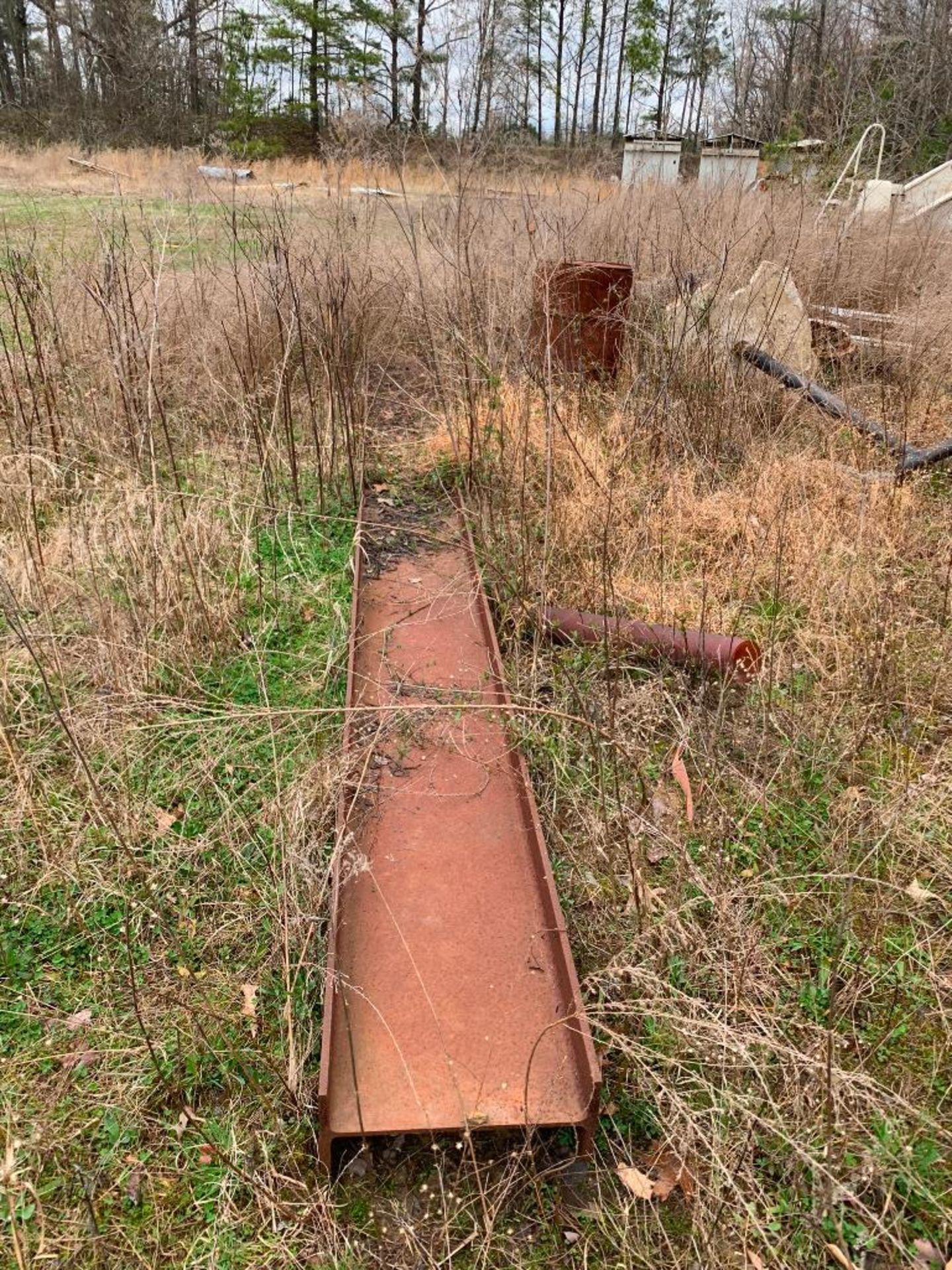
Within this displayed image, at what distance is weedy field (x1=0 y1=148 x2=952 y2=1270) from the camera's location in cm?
179

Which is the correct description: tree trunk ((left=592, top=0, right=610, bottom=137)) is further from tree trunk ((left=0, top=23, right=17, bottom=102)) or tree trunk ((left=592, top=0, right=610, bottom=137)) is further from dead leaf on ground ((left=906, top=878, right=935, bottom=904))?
dead leaf on ground ((left=906, top=878, right=935, bottom=904))

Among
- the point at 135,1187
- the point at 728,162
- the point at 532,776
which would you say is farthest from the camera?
the point at 728,162

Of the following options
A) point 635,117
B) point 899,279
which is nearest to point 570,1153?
point 899,279

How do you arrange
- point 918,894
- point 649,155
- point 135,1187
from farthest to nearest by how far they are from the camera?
point 649,155, point 918,894, point 135,1187

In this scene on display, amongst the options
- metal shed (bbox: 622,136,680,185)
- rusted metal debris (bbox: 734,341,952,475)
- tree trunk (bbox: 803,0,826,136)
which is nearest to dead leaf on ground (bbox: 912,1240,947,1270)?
rusted metal debris (bbox: 734,341,952,475)

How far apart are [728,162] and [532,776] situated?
36.7ft

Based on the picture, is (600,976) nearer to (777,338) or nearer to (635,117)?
(777,338)

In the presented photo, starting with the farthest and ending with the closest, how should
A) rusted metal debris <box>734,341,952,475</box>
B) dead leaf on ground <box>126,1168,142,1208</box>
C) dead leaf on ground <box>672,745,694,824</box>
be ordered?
rusted metal debris <box>734,341,952,475</box>
dead leaf on ground <box>672,745,694,824</box>
dead leaf on ground <box>126,1168,142,1208</box>

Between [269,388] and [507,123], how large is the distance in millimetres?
2407

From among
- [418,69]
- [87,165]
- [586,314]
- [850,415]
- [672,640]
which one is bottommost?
[672,640]

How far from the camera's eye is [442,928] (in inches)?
90.1

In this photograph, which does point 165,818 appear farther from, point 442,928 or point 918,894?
point 918,894

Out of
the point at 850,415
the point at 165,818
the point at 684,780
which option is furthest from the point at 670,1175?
the point at 850,415

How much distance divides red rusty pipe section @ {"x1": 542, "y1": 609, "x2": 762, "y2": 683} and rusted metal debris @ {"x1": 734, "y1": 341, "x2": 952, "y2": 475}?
156cm
